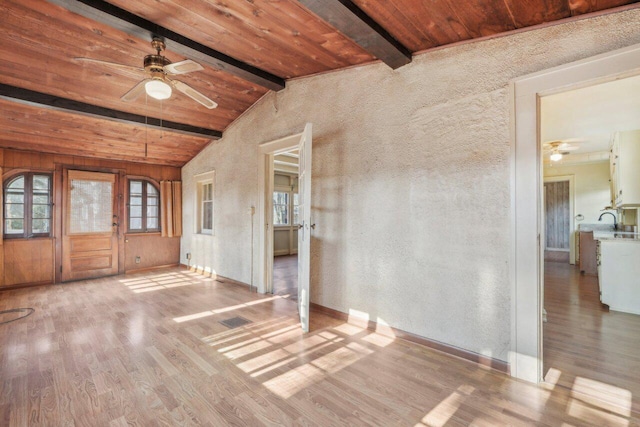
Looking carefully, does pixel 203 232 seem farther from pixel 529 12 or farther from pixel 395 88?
pixel 529 12

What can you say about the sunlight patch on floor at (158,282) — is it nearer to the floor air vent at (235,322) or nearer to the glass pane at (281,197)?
the floor air vent at (235,322)

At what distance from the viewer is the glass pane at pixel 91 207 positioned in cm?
562

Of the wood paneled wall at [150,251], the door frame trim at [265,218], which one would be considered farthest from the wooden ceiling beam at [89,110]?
the wood paneled wall at [150,251]

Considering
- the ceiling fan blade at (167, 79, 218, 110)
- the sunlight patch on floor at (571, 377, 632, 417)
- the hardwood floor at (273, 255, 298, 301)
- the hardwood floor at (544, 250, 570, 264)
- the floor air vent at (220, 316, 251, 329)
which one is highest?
the ceiling fan blade at (167, 79, 218, 110)

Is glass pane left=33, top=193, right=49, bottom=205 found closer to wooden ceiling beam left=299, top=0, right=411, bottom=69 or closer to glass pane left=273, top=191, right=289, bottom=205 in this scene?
glass pane left=273, top=191, right=289, bottom=205

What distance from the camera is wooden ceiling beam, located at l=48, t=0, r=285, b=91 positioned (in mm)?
2309

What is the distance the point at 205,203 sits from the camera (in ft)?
21.2

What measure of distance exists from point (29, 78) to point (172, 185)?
3581 millimetres

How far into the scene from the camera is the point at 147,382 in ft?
7.18

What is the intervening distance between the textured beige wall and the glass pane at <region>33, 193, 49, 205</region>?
4811mm

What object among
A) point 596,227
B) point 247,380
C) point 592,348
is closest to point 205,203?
point 247,380

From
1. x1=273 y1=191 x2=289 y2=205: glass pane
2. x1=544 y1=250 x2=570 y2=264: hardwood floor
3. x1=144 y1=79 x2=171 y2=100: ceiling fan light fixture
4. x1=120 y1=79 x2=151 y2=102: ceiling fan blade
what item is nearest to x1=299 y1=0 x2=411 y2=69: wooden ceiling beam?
x1=144 y1=79 x2=171 y2=100: ceiling fan light fixture

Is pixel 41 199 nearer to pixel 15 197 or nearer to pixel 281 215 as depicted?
pixel 15 197

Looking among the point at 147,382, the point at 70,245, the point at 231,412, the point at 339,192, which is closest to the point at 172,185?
the point at 70,245
